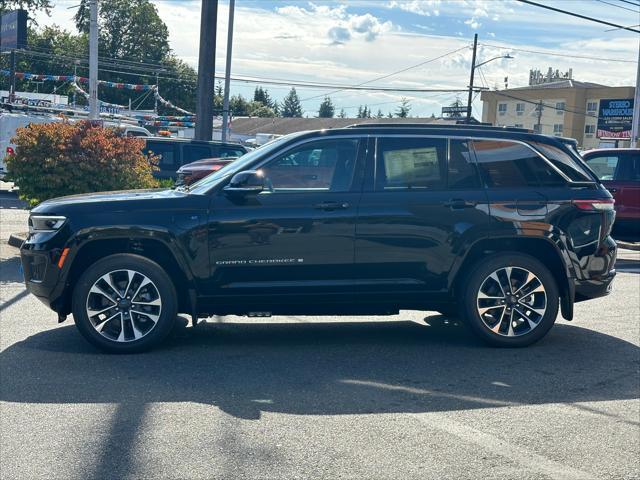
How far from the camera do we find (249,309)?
714 cm

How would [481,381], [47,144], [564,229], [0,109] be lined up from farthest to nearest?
[0,109], [47,144], [564,229], [481,381]

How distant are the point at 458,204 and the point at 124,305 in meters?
2.98

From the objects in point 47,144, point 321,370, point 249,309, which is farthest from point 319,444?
point 47,144

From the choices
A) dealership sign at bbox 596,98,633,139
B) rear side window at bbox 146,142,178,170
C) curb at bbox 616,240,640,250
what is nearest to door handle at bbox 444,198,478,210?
curb at bbox 616,240,640,250

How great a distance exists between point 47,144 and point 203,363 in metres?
6.77

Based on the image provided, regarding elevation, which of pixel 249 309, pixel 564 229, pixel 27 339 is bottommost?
pixel 27 339

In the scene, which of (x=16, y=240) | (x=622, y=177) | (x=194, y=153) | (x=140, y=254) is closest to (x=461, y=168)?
(x=140, y=254)

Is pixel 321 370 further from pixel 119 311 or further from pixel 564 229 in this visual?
pixel 564 229

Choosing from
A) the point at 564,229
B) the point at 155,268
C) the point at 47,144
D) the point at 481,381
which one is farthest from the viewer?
the point at 47,144

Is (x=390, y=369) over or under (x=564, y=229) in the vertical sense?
under

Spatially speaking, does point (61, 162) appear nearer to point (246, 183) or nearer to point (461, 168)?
point (246, 183)

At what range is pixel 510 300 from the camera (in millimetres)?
7355

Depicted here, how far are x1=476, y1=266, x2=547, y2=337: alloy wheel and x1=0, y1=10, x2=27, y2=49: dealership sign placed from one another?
27.9 m

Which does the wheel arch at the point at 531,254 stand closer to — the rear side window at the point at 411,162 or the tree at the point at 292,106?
the rear side window at the point at 411,162
